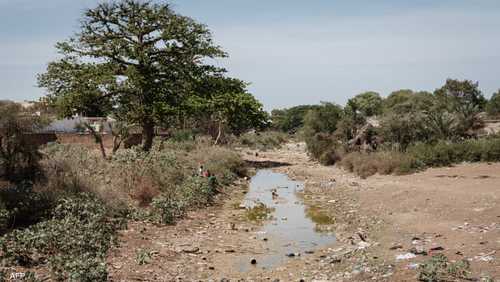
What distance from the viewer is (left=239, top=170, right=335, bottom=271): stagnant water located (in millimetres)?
10359

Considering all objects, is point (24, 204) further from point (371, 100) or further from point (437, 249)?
point (371, 100)

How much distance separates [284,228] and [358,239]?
2.75 metres

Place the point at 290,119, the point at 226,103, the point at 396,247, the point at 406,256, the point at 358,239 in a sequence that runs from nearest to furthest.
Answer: the point at 406,256, the point at 396,247, the point at 358,239, the point at 226,103, the point at 290,119

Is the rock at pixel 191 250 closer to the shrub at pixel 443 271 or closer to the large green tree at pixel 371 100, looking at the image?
the shrub at pixel 443 271

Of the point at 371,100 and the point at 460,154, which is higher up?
the point at 371,100

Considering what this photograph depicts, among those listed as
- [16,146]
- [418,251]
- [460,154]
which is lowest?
[418,251]

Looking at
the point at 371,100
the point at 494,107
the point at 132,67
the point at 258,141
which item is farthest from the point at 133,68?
the point at 371,100

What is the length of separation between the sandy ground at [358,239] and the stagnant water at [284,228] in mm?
269

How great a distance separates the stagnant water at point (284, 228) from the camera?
34.0 feet

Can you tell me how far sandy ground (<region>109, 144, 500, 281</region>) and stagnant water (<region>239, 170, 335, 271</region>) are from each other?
0.27 meters

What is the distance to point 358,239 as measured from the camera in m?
11.0

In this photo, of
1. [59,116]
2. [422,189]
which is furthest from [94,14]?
[422,189]

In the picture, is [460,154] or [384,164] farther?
[384,164]

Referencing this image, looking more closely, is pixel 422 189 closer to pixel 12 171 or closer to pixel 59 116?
pixel 12 171
